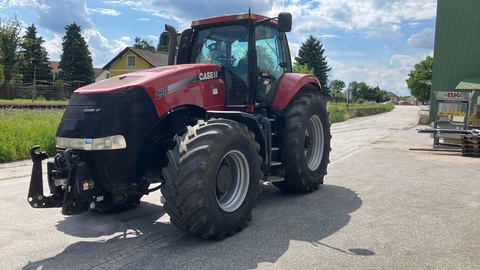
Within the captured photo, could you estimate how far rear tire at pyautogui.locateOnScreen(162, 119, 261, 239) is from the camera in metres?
4.47

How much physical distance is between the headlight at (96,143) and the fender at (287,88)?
2836 mm

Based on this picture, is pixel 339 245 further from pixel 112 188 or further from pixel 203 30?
pixel 203 30

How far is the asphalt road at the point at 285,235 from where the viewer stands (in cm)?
429

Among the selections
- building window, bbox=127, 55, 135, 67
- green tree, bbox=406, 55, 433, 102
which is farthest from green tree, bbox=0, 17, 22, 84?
green tree, bbox=406, 55, 433, 102

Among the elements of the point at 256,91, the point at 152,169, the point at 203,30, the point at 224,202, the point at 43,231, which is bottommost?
the point at 43,231

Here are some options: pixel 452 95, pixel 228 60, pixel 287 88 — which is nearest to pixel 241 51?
pixel 228 60

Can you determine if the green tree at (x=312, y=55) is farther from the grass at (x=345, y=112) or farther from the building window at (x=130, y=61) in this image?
the building window at (x=130, y=61)

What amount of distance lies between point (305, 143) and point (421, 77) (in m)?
92.9

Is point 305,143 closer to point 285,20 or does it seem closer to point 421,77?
point 285,20

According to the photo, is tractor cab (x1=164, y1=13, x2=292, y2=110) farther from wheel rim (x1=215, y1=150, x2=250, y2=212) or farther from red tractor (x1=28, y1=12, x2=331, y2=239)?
wheel rim (x1=215, y1=150, x2=250, y2=212)

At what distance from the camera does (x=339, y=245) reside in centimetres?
477

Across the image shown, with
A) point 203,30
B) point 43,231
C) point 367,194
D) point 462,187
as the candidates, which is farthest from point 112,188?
point 462,187

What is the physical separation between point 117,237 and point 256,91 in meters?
2.84

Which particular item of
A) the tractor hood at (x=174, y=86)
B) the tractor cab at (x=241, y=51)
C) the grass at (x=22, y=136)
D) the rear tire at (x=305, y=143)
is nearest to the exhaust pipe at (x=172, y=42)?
the tractor cab at (x=241, y=51)
